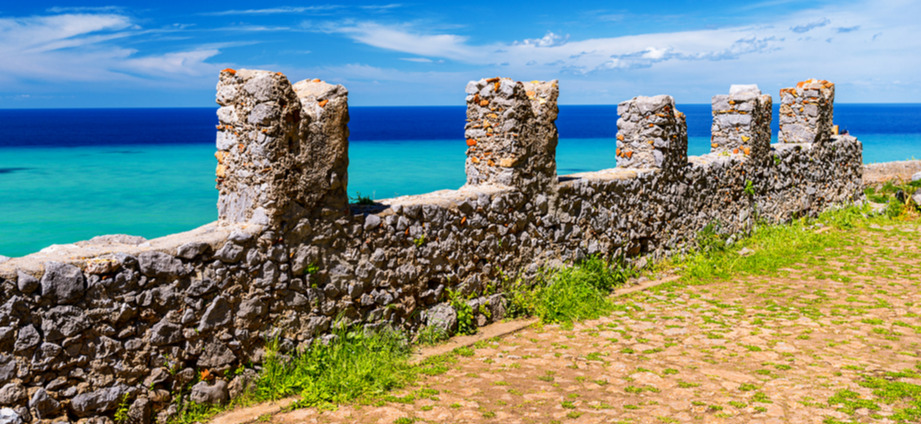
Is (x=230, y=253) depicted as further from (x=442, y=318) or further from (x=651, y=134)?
(x=651, y=134)

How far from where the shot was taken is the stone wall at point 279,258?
4.43 metres

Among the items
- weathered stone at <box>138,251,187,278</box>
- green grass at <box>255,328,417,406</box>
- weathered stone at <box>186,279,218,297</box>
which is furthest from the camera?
green grass at <box>255,328,417,406</box>

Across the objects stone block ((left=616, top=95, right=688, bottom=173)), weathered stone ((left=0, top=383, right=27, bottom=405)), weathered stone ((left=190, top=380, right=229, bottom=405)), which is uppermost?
stone block ((left=616, top=95, right=688, bottom=173))

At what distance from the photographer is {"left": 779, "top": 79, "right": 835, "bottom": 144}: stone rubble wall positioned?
1360 cm

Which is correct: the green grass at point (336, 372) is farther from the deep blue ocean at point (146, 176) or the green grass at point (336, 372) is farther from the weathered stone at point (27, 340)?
the deep blue ocean at point (146, 176)

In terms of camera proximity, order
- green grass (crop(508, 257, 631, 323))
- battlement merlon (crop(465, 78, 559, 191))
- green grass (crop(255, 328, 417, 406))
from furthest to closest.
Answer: green grass (crop(508, 257, 631, 323)) < battlement merlon (crop(465, 78, 559, 191)) < green grass (crop(255, 328, 417, 406))

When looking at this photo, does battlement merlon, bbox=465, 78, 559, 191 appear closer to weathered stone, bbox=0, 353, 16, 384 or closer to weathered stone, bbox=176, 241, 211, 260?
weathered stone, bbox=176, 241, 211, 260

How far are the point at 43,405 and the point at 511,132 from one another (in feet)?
16.5

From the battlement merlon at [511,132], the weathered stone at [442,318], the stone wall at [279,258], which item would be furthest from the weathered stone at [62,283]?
the battlement merlon at [511,132]

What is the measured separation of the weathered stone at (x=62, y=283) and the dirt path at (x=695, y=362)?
1639 mm

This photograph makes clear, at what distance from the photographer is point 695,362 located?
653cm

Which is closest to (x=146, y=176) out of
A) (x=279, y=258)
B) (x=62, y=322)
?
(x=279, y=258)

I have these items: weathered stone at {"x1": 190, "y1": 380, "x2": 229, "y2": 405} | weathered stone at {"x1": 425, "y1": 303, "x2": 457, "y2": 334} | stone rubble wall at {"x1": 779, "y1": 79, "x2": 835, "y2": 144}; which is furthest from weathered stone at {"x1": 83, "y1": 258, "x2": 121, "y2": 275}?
stone rubble wall at {"x1": 779, "y1": 79, "x2": 835, "y2": 144}

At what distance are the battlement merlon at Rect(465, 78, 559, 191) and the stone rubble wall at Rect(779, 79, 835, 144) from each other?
26.4 feet
